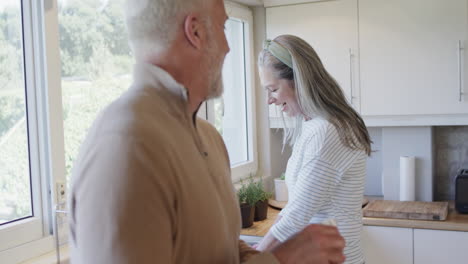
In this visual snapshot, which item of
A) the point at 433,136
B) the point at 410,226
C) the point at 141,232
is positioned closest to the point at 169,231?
the point at 141,232

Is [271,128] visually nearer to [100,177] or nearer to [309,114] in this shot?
[309,114]

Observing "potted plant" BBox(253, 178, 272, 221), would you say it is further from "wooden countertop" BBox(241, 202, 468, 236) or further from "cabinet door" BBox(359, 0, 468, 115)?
"cabinet door" BBox(359, 0, 468, 115)

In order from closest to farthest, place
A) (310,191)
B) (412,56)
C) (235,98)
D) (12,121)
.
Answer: (310,191), (12,121), (412,56), (235,98)

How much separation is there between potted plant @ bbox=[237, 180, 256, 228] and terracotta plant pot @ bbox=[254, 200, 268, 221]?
0.20ft

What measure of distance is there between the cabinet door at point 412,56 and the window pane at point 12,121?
190 centimetres

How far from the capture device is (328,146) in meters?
1.63

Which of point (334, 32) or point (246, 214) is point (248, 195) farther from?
point (334, 32)

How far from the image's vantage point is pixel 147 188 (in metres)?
0.72

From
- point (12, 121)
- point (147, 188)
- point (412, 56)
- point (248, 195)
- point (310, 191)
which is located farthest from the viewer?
point (412, 56)

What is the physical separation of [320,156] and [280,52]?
16.7 inches

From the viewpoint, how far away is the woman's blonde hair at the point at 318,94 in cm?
168

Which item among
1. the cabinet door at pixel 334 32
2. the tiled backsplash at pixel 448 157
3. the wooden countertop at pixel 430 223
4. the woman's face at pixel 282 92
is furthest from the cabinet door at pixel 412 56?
the woman's face at pixel 282 92

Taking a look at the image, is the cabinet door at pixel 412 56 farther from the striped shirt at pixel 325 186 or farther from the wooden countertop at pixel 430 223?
the striped shirt at pixel 325 186

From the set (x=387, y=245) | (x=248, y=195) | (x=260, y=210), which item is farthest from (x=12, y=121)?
(x=387, y=245)
